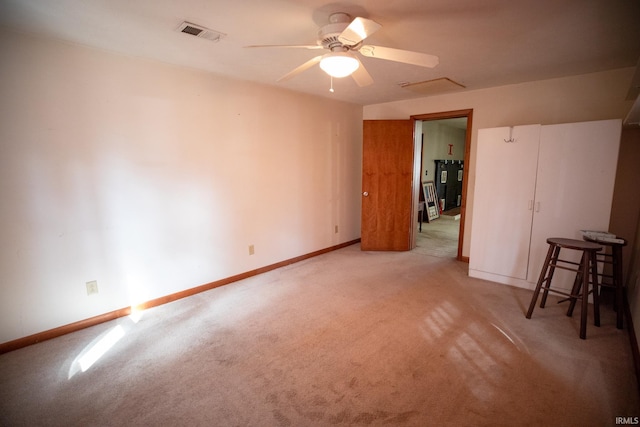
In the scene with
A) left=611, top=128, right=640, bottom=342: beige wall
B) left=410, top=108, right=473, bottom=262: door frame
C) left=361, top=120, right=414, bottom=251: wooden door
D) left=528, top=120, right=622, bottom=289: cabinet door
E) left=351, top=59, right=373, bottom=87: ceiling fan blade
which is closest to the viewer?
left=351, top=59, right=373, bottom=87: ceiling fan blade

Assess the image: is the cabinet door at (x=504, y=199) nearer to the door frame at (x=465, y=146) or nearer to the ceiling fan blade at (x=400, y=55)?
the door frame at (x=465, y=146)

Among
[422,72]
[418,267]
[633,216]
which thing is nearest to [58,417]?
[418,267]

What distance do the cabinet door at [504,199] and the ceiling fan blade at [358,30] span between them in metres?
2.26

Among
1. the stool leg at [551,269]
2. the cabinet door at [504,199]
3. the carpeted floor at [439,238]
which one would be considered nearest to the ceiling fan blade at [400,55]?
the cabinet door at [504,199]

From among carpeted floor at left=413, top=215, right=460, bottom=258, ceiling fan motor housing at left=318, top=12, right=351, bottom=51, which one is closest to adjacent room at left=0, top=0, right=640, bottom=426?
ceiling fan motor housing at left=318, top=12, right=351, bottom=51

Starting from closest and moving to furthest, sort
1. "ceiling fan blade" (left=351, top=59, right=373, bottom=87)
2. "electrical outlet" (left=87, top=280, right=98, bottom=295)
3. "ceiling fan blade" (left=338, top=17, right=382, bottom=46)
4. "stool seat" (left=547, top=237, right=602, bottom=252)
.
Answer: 1. "ceiling fan blade" (left=338, top=17, right=382, bottom=46)
2. "ceiling fan blade" (left=351, top=59, right=373, bottom=87)
3. "stool seat" (left=547, top=237, right=602, bottom=252)
4. "electrical outlet" (left=87, top=280, right=98, bottom=295)

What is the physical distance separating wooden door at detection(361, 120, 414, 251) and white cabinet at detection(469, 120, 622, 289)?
1245 mm

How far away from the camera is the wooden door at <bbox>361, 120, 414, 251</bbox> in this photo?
4.42 meters

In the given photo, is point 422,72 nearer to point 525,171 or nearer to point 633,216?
point 525,171

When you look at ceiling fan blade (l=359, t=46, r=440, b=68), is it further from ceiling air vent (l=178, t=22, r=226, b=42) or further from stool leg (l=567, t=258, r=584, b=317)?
stool leg (l=567, t=258, r=584, b=317)

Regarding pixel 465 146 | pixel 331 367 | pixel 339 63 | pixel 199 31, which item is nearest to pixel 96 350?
pixel 331 367

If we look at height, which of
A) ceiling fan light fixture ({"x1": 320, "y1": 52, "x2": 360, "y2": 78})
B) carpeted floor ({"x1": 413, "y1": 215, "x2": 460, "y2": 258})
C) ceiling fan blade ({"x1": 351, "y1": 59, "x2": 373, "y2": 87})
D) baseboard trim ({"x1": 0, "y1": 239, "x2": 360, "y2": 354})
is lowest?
baseboard trim ({"x1": 0, "y1": 239, "x2": 360, "y2": 354})

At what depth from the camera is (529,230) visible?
3.08 meters

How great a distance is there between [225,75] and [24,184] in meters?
1.99
